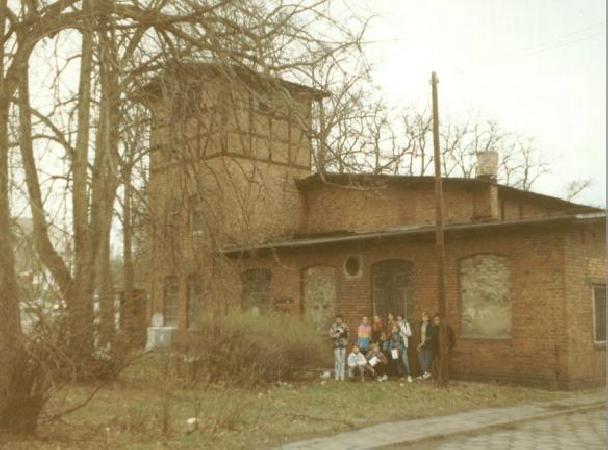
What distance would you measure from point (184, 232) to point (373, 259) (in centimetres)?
1098

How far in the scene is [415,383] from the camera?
17.7 m

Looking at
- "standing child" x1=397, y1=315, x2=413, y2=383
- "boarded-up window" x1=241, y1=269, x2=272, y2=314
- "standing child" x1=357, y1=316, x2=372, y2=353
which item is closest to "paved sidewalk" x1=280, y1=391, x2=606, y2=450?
"standing child" x1=397, y1=315, x2=413, y2=383

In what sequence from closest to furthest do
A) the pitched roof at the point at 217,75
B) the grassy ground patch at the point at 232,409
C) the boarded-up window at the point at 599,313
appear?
1. the grassy ground patch at the point at 232,409
2. the pitched roof at the point at 217,75
3. the boarded-up window at the point at 599,313

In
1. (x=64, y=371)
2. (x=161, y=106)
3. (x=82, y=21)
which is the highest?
(x=82, y=21)

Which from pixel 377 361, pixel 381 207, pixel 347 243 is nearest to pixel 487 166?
pixel 381 207

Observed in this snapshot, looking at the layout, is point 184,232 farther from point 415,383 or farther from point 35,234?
point 415,383

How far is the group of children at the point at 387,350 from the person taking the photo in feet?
60.2

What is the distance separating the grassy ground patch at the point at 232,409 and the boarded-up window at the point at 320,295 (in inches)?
209

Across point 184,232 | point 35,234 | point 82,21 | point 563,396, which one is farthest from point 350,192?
point 35,234

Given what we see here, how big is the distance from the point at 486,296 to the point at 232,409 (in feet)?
30.0

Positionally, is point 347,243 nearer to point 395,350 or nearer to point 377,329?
point 377,329

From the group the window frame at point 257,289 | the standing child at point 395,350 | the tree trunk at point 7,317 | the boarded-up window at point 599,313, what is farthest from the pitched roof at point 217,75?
the window frame at point 257,289

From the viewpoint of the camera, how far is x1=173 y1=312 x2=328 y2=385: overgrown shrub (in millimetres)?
15445

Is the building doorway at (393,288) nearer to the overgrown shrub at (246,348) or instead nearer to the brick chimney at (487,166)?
the overgrown shrub at (246,348)
